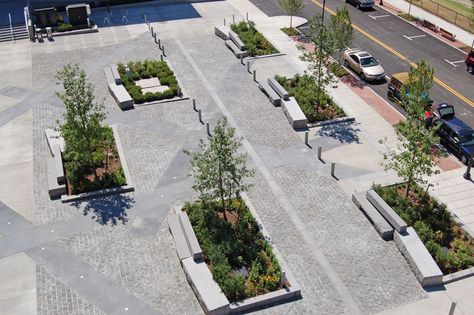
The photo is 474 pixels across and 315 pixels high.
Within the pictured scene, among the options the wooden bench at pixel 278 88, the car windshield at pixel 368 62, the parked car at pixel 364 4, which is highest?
the parked car at pixel 364 4

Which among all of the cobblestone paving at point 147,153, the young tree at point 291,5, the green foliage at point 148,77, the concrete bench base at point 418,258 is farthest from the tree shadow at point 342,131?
the young tree at point 291,5

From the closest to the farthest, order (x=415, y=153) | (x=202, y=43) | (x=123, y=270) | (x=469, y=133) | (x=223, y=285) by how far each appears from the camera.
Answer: (x=223, y=285)
(x=123, y=270)
(x=415, y=153)
(x=469, y=133)
(x=202, y=43)

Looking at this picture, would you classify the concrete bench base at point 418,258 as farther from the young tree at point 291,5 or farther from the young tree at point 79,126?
the young tree at point 291,5

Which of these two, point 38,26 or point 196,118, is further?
point 38,26

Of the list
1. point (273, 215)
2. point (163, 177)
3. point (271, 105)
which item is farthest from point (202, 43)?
point (273, 215)

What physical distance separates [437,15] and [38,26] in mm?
39193

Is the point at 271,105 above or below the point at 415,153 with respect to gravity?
below

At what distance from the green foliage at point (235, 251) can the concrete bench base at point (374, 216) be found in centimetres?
545

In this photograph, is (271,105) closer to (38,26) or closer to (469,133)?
(469,133)

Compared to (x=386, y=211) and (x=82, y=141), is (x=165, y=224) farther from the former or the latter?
(x=386, y=211)

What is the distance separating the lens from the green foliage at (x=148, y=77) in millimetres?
35938

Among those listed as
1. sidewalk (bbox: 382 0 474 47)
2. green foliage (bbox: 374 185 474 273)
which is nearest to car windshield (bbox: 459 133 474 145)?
green foliage (bbox: 374 185 474 273)

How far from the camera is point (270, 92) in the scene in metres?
35.8

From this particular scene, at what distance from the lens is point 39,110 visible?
35344 mm
